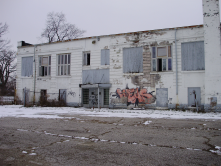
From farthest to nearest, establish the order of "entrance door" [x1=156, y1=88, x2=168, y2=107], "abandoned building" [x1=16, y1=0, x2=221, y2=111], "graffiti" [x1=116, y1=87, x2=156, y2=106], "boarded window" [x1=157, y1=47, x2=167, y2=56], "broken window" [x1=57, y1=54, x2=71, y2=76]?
"broken window" [x1=57, y1=54, x2=71, y2=76] < "graffiti" [x1=116, y1=87, x2=156, y2=106] < "boarded window" [x1=157, y1=47, x2=167, y2=56] < "entrance door" [x1=156, y1=88, x2=168, y2=107] < "abandoned building" [x1=16, y1=0, x2=221, y2=111]

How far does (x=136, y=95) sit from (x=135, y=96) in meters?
0.13

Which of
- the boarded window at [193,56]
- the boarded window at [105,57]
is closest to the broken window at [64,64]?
the boarded window at [105,57]

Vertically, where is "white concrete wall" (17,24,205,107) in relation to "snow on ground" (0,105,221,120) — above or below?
above

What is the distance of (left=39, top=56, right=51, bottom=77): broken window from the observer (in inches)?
875

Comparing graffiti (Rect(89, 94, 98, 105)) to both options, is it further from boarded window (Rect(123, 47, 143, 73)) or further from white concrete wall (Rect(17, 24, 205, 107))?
boarded window (Rect(123, 47, 143, 73))

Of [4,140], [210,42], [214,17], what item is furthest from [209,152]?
[214,17]

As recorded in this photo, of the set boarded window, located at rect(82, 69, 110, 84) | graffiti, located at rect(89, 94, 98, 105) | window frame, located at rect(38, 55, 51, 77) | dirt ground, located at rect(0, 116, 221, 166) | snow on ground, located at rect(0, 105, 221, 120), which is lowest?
snow on ground, located at rect(0, 105, 221, 120)

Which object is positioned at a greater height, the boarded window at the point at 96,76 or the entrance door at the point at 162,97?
the boarded window at the point at 96,76

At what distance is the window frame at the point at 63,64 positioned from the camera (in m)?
21.1

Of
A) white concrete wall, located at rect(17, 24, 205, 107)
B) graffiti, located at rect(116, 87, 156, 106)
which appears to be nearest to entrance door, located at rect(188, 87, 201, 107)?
white concrete wall, located at rect(17, 24, 205, 107)

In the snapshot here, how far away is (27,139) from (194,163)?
4.55m

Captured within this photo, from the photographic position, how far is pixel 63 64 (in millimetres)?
21328

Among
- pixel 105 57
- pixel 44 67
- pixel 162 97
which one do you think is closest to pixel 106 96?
pixel 105 57

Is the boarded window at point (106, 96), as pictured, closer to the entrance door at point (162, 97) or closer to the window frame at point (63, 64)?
the window frame at point (63, 64)
